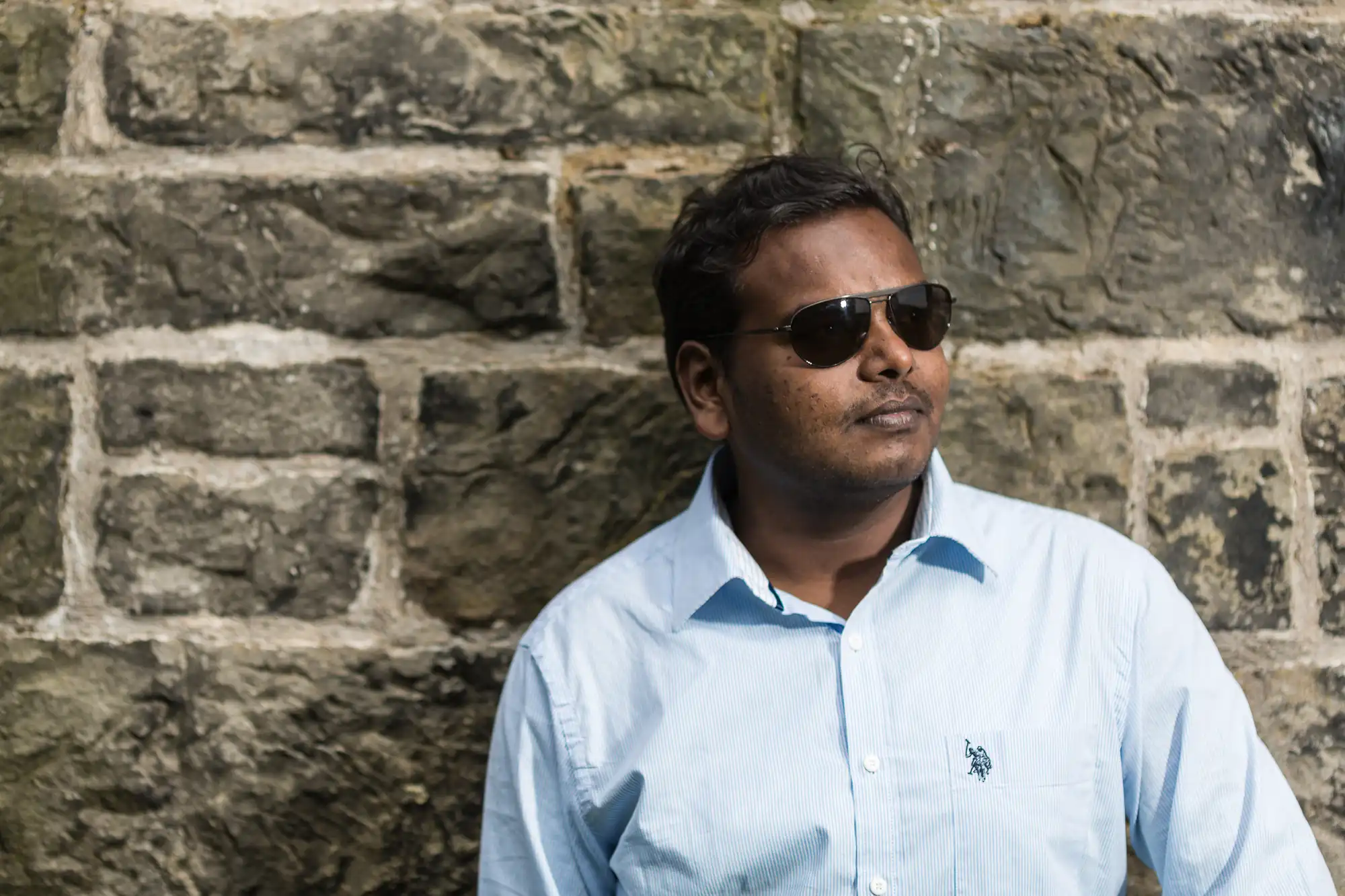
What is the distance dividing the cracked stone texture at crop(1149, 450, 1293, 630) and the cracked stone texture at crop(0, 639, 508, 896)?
127cm

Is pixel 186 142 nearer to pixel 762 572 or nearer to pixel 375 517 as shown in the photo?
pixel 375 517

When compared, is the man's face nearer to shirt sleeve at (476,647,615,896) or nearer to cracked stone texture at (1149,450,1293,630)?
shirt sleeve at (476,647,615,896)

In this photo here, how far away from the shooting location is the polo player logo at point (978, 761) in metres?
1.53

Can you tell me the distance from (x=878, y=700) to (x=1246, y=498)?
3.14 ft

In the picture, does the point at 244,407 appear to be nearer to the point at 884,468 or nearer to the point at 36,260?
the point at 36,260

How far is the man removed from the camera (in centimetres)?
152

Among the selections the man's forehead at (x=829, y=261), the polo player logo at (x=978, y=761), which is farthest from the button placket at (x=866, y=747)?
the man's forehead at (x=829, y=261)

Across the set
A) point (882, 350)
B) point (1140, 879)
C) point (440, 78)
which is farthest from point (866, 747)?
point (440, 78)

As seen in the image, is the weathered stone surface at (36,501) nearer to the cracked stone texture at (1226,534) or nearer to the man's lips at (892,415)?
the man's lips at (892,415)

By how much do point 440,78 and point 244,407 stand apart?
0.71 metres

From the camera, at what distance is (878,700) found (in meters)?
1.56

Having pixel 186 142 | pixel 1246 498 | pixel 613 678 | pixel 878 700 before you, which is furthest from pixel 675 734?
pixel 186 142

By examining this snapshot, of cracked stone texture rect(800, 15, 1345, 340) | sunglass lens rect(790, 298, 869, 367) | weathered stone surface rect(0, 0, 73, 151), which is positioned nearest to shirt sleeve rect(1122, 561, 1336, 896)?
sunglass lens rect(790, 298, 869, 367)

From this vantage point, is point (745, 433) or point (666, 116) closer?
point (745, 433)
